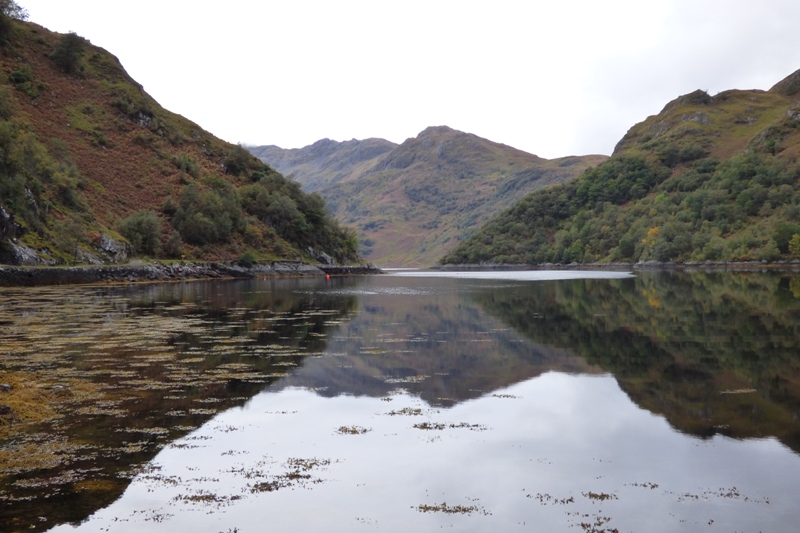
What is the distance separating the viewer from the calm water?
908 centimetres

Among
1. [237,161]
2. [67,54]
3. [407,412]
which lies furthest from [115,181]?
[407,412]

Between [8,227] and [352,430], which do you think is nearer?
[352,430]

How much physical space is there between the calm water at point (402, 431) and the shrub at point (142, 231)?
6540 cm

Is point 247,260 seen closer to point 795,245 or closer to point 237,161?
point 237,161

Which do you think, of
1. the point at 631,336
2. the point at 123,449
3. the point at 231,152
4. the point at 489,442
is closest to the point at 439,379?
the point at 489,442

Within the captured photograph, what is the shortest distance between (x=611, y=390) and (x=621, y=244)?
637ft

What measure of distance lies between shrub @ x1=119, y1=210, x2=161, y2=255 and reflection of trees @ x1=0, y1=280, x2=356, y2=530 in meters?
53.6

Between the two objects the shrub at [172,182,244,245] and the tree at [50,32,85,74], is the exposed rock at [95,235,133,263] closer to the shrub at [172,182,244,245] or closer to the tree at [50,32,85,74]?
the shrub at [172,182,244,245]

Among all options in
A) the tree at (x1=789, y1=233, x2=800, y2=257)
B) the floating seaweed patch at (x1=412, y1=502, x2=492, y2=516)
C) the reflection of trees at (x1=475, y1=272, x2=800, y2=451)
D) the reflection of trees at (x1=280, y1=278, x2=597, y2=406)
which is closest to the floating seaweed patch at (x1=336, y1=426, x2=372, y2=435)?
the reflection of trees at (x1=280, y1=278, x2=597, y2=406)

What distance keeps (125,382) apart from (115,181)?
97.4 m

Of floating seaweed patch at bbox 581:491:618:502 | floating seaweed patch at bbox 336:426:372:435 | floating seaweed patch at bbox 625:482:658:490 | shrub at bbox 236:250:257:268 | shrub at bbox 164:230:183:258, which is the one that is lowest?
floating seaweed patch at bbox 336:426:372:435

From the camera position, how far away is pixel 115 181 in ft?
343

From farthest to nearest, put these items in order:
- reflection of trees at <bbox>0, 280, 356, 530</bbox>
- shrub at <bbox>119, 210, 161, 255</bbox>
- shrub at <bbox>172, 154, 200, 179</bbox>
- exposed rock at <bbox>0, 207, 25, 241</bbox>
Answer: shrub at <bbox>172, 154, 200, 179</bbox> → shrub at <bbox>119, 210, 161, 255</bbox> → exposed rock at <bbox>0, 207, 25, 241</bbox> → reflection of trees at <bbox>0, 280, 356, 530</bbox>

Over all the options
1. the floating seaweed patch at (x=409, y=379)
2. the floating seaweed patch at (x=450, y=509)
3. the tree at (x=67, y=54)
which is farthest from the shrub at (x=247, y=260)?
the floating seaweed patch at (x=450, y=509)
